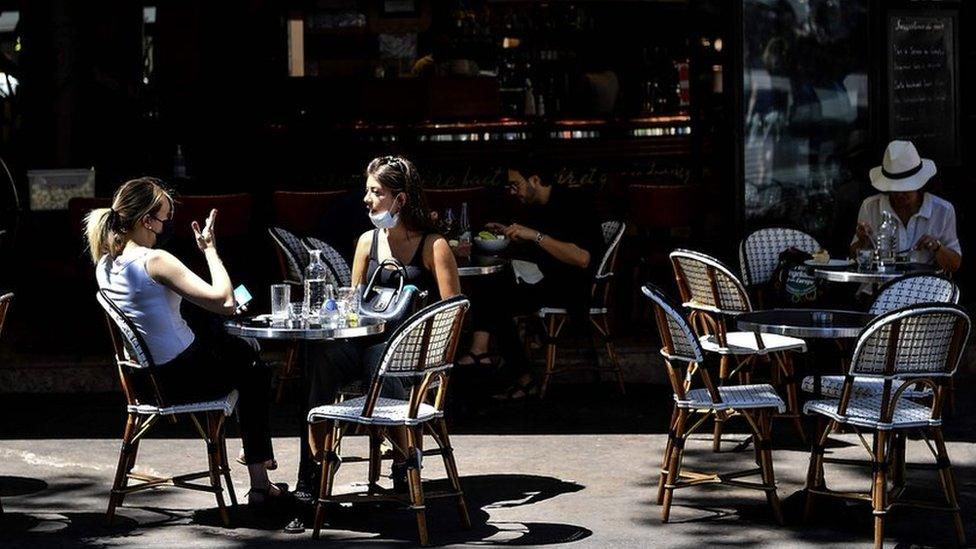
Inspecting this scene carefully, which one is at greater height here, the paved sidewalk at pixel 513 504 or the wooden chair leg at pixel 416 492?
the wooden chair leg at pixel 416 492

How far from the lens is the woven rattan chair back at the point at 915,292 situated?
758cm

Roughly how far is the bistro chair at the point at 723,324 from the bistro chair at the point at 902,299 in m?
0.50

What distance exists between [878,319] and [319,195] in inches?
214

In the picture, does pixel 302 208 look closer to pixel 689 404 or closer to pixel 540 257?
pixel 540 257

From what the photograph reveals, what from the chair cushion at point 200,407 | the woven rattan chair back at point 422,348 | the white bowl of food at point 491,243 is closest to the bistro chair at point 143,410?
the chair cushion at point 200,407

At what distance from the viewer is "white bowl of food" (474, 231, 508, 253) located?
9.49 m

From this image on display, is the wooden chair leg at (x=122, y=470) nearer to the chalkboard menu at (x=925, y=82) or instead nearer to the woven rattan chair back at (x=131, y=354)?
the woven rattan chair back at (x=131, y=354)

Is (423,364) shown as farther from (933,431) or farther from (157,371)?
(933,431)

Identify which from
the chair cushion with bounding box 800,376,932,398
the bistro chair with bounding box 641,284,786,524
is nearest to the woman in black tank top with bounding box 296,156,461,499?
the bistro chair with bounding box 641,284,786,524

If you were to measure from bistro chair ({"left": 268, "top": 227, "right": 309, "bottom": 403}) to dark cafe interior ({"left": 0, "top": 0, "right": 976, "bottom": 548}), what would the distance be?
24 mm

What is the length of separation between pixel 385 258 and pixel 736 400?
168 centimetres

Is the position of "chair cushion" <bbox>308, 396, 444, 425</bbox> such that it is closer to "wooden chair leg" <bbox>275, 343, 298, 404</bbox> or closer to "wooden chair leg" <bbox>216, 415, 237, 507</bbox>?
"wooden chair leg" <bbox>216, 415, 237, 507</bbox>

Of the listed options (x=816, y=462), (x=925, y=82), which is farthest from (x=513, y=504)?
(x=925, y=82)

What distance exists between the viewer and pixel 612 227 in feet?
33.8
